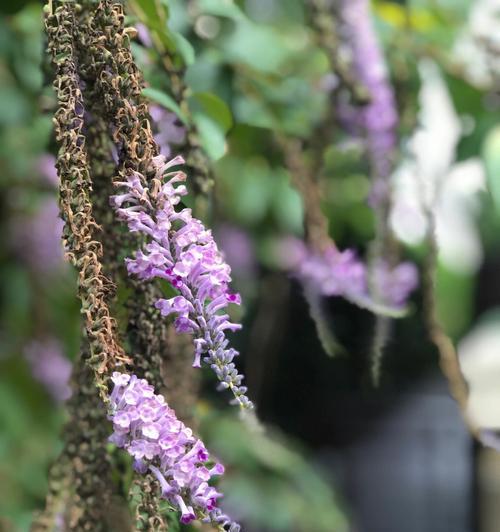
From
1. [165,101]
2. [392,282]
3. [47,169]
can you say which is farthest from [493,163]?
[47,169]

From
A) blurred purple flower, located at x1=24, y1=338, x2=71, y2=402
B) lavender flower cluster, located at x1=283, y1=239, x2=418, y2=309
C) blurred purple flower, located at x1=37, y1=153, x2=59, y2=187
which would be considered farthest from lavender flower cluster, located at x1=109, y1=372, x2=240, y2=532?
blurred purple flower, located at x1=24, y1=338, x2=71, y2=402

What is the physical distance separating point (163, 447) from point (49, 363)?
1427 millimetres

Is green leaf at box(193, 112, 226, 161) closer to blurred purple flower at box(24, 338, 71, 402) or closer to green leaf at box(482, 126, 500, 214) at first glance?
green leaf at box(482, 126, 500, 214)

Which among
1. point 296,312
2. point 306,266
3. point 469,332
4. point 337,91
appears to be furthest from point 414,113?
point 469,332

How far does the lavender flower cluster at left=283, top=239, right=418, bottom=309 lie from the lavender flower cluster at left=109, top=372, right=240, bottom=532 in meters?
0.61

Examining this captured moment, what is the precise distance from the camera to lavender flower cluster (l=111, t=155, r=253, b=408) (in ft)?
2.12

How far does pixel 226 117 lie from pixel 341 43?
460 mm

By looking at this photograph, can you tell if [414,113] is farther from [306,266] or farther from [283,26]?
[283,26]

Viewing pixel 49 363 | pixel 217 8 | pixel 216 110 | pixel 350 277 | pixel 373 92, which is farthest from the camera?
pixel 49 363

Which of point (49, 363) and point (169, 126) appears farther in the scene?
point (49, 363)

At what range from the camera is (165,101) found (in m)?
0.90

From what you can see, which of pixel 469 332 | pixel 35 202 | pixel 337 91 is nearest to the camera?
pixel 337 91

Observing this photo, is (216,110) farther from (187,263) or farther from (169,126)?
(187,263)

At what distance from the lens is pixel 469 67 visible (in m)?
1.57
